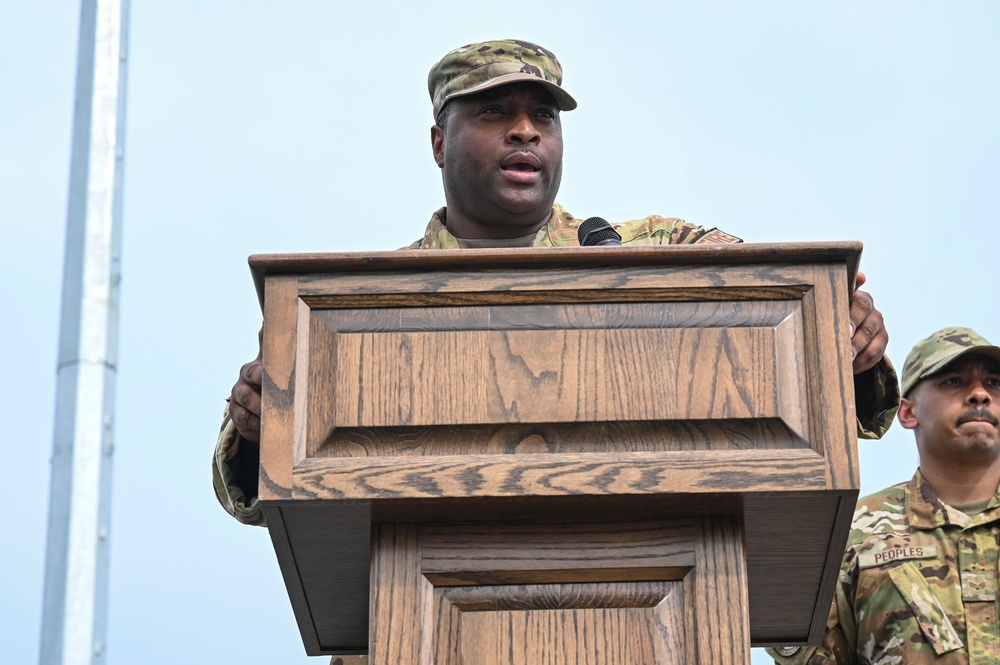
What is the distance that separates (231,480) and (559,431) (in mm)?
810

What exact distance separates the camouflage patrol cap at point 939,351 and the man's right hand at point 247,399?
2350mm

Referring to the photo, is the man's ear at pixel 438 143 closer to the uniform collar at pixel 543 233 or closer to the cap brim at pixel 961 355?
the uniform collar at pixel 543 233

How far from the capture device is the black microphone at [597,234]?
236 cm

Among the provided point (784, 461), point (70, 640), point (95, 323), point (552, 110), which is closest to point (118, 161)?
point (95, 323)

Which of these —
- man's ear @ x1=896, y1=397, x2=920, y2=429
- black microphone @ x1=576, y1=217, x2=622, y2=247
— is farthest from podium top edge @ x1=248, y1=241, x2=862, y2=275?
man's ear @ x1=896, y1=397, x2=920, y2=429

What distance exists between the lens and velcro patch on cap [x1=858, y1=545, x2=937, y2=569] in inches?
157

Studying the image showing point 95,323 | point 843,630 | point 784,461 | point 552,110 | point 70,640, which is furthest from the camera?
point 843,630

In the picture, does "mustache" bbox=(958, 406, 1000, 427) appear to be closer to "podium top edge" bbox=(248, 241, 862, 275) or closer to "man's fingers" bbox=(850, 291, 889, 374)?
"man's fingers" bbox=(850, 291, 889, 374)

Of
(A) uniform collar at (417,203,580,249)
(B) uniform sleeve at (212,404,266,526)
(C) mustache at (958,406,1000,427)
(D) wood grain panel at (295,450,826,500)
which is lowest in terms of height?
(D) wood grain panel at (295,450,826,500)

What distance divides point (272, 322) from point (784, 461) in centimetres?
67

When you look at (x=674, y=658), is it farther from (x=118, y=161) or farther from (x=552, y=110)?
(x=552, y=110)

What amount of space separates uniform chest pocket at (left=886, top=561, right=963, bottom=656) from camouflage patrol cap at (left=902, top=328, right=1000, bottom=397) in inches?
21.5

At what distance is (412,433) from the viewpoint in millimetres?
1966

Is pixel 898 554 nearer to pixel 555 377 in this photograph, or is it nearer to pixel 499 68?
pixel 499 68
